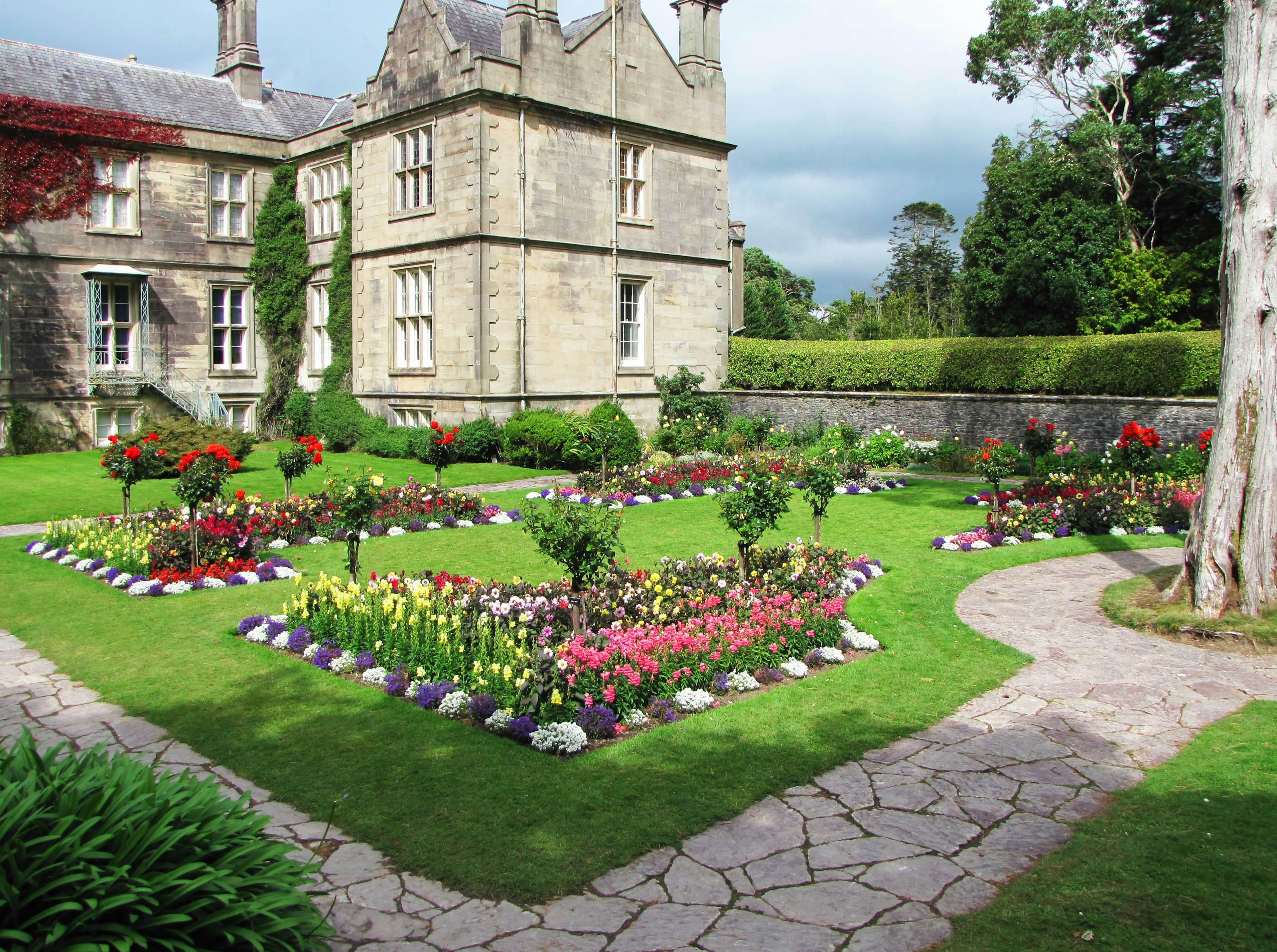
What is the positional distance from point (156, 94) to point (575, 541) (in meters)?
25.5

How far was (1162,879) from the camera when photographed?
179 inches

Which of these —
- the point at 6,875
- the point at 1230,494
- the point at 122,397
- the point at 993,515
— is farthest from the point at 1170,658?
the point at 122,397

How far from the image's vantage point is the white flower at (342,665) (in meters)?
7.80

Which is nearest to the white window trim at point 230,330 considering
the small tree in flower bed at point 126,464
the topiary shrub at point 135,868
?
the small tree in flower bed at point 126,464

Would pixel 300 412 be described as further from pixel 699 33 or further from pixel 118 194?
pixel 699 33

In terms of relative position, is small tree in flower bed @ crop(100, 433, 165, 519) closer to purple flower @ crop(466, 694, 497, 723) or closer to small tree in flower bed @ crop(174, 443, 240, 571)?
small tree in flower bed @ crop(174, 443, 240, 571)

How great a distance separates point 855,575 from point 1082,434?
12.9 m

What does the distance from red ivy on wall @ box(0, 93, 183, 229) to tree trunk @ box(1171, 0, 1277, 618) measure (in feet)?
81.9

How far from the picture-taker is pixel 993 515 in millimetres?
13969

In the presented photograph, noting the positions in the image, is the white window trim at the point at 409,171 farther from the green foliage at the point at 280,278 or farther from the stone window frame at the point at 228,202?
the stone window frame at the point at 228,202

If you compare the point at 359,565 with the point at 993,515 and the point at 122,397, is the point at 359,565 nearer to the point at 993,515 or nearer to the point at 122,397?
the point at 993,515

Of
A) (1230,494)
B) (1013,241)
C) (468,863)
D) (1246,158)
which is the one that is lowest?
(468,863)

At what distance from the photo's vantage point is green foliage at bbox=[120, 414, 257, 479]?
18531mm

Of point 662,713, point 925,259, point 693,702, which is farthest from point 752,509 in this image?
point 925,259
